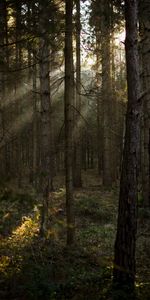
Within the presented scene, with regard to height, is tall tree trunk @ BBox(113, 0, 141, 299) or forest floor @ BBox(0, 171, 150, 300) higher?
tall tree trunk @ BBox(113, 0, 141, 299)

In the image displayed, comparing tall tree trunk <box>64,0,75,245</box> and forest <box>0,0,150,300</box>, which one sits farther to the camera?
tall tree trunk <box>64,0,75,245</box>

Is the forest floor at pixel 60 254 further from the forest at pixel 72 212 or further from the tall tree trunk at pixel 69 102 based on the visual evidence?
the tall tree trunk at pixel 69 102

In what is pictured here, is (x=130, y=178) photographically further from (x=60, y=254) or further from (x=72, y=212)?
(x=72, y=212)

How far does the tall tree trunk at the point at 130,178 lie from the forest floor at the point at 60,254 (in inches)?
17.1

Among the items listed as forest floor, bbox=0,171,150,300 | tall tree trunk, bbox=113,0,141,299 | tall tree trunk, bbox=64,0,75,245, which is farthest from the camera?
tall tree trunk, bbox=64,0,75,245

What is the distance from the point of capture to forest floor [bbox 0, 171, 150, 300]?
23.0 ft

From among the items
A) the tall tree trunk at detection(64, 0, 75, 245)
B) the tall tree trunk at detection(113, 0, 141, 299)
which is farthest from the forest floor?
the tall tree trunk at detection(64, 0, 75, 245)

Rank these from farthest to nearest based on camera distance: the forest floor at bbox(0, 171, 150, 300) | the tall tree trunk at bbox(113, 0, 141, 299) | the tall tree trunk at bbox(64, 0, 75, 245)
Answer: the tall tree trunk at bbox(64, 0, 75, 245)
the forest floor at bbox(0, 171, 150, 300)
the tall tree trunk at bbox(113, 0, 141, 299)

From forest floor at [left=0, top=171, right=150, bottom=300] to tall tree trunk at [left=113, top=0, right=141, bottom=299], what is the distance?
434mm

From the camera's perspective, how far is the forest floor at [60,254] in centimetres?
702

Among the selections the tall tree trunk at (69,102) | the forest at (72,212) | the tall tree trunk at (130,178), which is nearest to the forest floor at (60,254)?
the forest at (72,212)

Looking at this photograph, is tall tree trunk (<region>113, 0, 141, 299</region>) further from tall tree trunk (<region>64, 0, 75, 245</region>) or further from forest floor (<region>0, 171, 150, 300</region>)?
tall tree trunk (<region>64, 0, 75, 245</region>)

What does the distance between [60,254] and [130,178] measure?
11.5ft

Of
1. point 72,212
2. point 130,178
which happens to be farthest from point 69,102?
point 130,178
